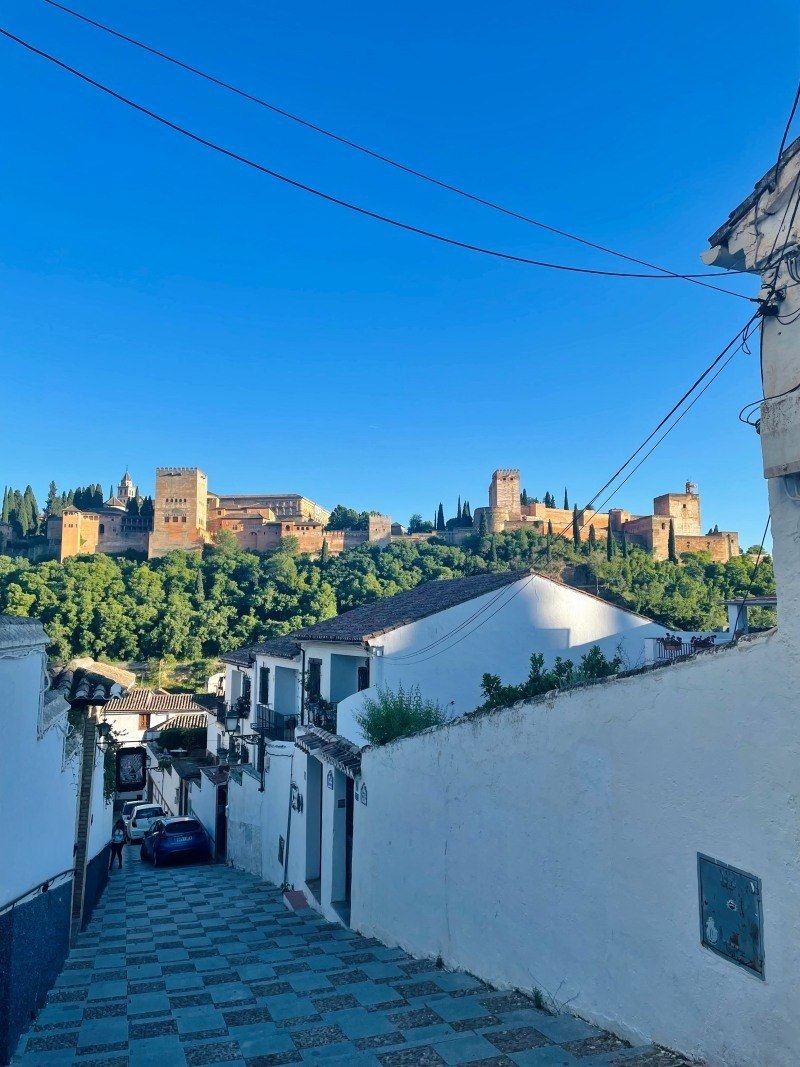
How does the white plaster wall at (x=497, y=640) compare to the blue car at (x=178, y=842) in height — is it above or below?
above

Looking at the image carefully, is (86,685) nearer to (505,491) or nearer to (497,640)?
(497,640)

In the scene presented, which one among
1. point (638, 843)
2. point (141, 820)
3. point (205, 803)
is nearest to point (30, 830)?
point (638, 843)

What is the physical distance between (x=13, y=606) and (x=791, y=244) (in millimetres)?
70006

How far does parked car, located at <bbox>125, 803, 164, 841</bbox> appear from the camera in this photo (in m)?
23.8

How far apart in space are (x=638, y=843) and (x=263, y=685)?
16679mm

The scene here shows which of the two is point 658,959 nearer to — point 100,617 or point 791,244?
point 791,244

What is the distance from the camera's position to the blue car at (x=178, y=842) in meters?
18.8

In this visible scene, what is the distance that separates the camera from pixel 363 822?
8.96 m

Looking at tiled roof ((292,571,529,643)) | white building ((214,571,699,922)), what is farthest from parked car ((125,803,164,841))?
tiled roof ((292,571,529,643))

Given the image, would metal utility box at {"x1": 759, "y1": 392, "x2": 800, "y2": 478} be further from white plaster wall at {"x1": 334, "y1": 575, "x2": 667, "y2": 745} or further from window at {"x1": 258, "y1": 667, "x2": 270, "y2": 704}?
window at {"x1": 258, "y1": 667, "x2": 270, "y2": 704}

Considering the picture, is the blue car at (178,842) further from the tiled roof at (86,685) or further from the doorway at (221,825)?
the tiled roof at (86,685)

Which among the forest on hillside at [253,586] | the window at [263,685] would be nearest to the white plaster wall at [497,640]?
the window at [263,685]

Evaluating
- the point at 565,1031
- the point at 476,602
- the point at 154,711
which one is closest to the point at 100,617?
the point at 154,711

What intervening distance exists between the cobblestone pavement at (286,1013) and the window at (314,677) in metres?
7.01
